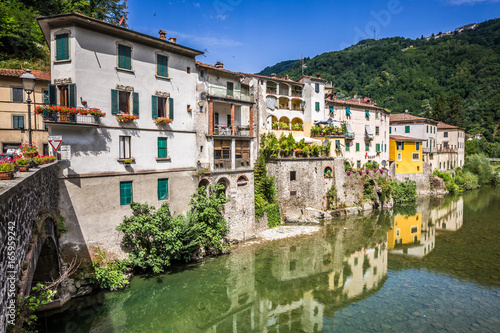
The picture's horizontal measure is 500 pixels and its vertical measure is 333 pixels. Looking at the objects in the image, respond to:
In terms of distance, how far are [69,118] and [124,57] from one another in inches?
207

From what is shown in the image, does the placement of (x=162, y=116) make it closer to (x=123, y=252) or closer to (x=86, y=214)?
(x=86, y=214)

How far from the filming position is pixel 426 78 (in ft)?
315

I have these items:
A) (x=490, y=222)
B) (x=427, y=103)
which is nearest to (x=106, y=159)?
(x=490, y=222)

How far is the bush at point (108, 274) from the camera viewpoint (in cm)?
1559

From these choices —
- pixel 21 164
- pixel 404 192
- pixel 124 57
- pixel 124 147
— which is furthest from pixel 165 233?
pixel 404 192

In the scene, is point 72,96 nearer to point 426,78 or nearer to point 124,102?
point 124,102

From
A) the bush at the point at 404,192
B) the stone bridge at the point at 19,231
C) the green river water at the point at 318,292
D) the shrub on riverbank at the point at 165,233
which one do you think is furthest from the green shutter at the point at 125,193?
the bush at the point at 404,192

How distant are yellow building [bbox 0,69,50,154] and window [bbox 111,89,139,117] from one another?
7198 millimetres

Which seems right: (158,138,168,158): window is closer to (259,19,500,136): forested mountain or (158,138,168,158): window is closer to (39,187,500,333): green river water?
(39,187,500,333): green river water

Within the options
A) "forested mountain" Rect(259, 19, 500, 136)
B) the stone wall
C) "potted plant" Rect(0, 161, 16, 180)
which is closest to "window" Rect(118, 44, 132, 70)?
"potted plant" Rect(0, 161, 16, 180)

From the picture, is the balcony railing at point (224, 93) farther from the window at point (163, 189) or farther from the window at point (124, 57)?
the window at point (163, 189)

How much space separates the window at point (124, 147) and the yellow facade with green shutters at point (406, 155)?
4169cm

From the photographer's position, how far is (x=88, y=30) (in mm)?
16156

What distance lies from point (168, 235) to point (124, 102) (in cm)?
892
